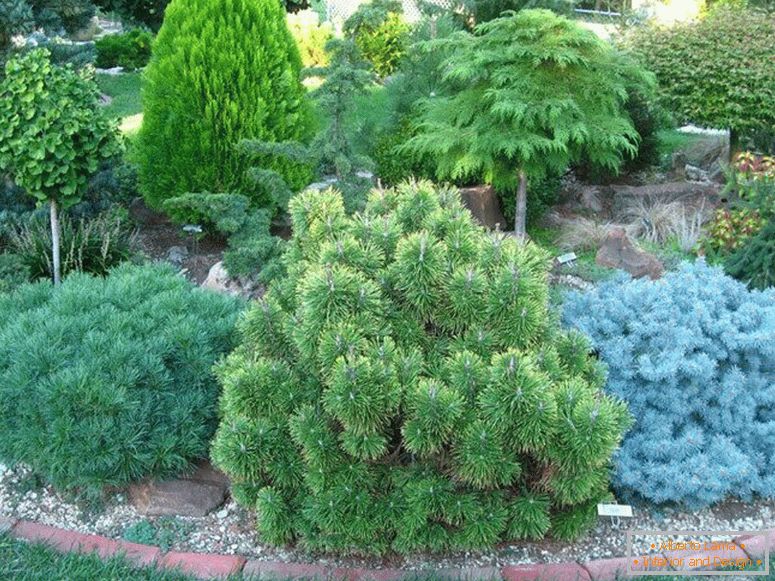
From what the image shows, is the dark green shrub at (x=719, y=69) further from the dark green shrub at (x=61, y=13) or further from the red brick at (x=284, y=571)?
the red brick at (x=284, y=571)

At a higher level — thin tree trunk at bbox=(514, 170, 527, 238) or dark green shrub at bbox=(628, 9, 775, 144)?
dark green shrub at bbox=(628, 9, 775, 144)

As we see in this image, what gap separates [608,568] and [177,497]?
176cm

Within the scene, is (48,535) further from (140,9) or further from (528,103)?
(140,9)

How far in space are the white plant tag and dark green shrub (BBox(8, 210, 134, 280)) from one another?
11.7 ft

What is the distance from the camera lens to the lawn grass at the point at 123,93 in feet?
37.9

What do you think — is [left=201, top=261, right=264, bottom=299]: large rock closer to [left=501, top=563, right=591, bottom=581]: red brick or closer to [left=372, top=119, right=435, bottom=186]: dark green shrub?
[left=372, top=119, right=435, bottom=186]: dark green shrub

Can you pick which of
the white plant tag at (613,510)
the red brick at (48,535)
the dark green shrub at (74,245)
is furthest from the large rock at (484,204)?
the red brick at (48,535)

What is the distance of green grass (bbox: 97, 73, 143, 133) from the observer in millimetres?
10797

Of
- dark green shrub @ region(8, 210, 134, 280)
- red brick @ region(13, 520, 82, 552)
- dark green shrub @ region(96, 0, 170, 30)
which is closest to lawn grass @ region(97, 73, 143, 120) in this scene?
dark green shrub @ region(96, 0, 170, 30)

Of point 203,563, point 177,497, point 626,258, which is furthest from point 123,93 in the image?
point 203,563

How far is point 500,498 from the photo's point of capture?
10.1 ft

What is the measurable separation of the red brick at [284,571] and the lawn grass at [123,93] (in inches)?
334

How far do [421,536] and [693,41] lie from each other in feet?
18.6

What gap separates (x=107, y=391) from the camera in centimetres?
334
